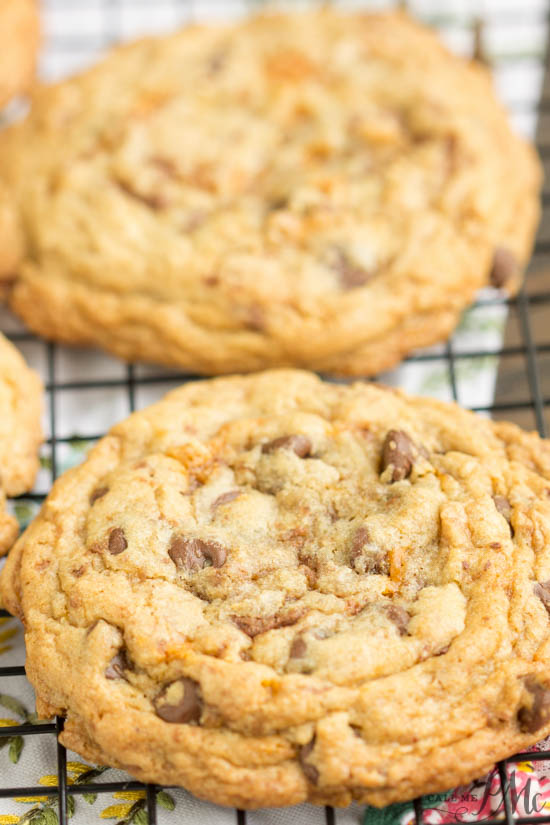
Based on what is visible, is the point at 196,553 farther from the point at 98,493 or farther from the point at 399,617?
the point at 399,617

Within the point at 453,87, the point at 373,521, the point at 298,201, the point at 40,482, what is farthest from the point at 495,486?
the point at 453,87

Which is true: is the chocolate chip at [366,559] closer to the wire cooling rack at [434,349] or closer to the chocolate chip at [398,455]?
the chocolate chip at [398,455]

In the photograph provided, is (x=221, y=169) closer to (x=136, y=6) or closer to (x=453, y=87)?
(x=453, y=87)

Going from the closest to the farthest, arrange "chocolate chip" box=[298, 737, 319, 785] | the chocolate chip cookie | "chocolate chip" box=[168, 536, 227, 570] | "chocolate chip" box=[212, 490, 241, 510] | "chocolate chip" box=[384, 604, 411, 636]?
"chocolate chip" box=[298, 737, 319, 785], "chocolate chip" box=[384, 604, 411, 636], "chocolate chip" box=[168, 536, 227, 570], "chocolate chip" box=[212, 490, 241, 510], the chocolate chip cookie

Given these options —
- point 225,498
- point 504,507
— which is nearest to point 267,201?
point 225,498

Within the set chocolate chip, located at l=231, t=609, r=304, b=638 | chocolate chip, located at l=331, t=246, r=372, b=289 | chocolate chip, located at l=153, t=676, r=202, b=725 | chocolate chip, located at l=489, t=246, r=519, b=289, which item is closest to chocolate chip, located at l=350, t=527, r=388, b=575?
chocolate chip, located at l=231, t=609, r=304, b=638

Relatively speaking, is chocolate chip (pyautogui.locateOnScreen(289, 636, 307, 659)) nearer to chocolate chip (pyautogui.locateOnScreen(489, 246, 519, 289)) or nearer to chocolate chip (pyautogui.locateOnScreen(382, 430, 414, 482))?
chocolate chip (pyautogui.locateOnScreen(382, 430, 414, 482))
